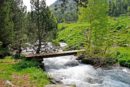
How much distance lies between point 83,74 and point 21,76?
32.4 ft

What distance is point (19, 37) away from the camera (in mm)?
46156

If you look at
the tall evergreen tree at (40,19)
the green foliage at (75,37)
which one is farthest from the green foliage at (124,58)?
the green foliage at (75,37)

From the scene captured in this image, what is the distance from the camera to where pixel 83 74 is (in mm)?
33562

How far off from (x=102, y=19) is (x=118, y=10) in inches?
5124

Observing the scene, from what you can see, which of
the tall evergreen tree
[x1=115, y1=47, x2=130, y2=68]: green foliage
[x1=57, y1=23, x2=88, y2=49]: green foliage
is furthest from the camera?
[x1=57, y1=23, x2=88, y2=49]: green foliage

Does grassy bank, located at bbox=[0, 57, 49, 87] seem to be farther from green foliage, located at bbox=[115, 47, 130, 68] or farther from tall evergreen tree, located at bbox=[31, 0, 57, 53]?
green foliage, located at bbox=[115, 47, 130, 68]

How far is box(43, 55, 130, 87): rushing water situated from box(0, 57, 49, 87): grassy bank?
98.8 inches

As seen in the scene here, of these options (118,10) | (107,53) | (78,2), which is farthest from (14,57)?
(118,10)

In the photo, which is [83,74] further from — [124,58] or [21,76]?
[124,58]

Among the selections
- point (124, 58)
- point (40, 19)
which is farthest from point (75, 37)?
point (40, 19)

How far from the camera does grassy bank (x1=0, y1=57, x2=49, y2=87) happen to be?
22.6 meters

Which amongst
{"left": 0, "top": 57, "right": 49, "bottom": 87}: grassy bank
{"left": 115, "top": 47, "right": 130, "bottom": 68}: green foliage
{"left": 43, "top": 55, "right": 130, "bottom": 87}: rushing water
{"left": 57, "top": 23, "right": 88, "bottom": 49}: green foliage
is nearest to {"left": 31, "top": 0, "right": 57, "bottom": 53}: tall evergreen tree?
{"left": 43, "top": 55, "right": 130, "bottom": 87}: rushing water

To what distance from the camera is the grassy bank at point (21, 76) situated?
22556 millimetres

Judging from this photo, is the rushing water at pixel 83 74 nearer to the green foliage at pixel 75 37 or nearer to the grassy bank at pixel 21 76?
the grassy bank at pixel 21 76
